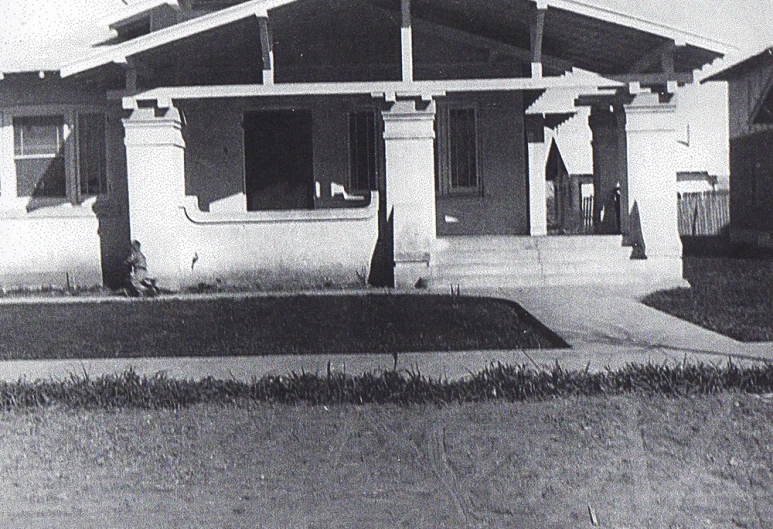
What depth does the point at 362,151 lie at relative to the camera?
1733cm

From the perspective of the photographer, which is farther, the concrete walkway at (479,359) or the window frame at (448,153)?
the window frame at (448,153)

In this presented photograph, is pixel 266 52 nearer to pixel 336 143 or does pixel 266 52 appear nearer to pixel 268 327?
pixel 336 143

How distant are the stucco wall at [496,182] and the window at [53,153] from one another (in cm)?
640

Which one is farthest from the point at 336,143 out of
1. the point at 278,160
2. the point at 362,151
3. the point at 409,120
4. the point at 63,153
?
the point at 63,153

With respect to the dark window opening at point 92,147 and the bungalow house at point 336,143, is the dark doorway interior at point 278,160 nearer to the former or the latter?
the bungalow house at point 336,143

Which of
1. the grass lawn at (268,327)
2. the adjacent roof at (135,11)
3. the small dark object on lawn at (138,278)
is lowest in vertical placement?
the grass lawn at (268,327)

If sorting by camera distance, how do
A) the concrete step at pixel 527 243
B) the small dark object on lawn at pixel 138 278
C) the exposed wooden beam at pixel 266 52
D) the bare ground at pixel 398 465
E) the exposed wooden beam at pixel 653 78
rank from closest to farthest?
1. the bare ground at pixel 398 465
2. the exposed wooden beam at pixel 266 52
3. the exposed wooden beam at pixel 653 78
4. the small dark object on lawn at pixel 138 278
5. the concrete step at pixel 527 243

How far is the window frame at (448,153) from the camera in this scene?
17.4 meters

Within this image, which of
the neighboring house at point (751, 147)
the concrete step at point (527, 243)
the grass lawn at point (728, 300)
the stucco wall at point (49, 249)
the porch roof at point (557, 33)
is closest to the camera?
the grass lawn at point (728, 300)

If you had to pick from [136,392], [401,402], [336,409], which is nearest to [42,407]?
[136,392]

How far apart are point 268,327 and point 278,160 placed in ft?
22.5

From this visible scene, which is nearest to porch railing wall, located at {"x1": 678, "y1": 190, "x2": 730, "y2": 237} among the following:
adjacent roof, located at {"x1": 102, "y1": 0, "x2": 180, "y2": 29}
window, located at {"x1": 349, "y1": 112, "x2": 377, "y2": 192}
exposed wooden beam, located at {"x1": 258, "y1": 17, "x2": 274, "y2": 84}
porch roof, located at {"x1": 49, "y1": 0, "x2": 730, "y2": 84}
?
porch roof, located at {"x1": 49, "y1": 0, "x2": 730, "y2": 84}

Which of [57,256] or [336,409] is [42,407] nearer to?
[336,409]

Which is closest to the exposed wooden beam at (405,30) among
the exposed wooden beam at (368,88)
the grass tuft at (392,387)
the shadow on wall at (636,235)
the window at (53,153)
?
the exposed wooden beam at (368,88)
